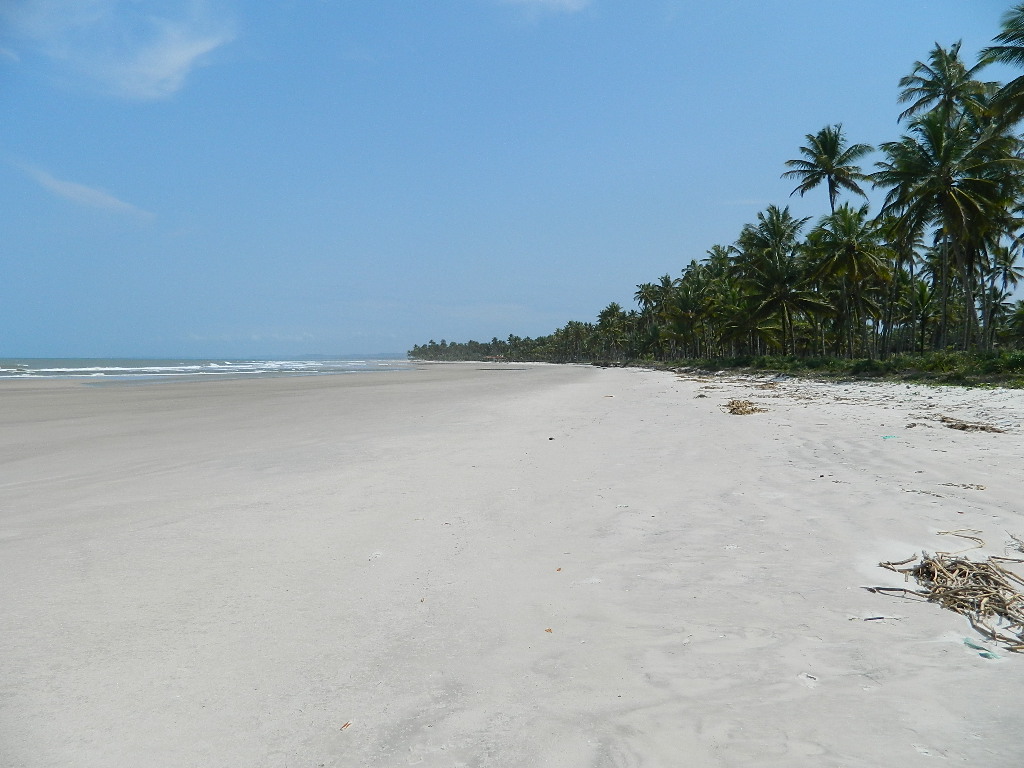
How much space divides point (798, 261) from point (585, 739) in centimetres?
4245

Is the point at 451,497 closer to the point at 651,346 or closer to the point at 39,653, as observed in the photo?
the point at 39,653

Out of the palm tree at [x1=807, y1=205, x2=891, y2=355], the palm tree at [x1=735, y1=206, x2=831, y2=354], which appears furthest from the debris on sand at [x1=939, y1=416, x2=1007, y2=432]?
the palm tree at [x1=735, y1=206, x2=831, y2=354]

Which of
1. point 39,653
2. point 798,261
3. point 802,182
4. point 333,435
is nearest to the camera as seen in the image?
point 39,653

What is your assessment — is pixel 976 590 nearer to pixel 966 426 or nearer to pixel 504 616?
pixel 504 616

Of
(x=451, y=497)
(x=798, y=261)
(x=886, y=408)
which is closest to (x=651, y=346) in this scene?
(x=798, y=261)

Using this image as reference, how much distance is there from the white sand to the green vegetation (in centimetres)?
1515

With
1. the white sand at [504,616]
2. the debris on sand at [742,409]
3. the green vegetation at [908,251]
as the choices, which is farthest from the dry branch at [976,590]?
the green vegetation at [908,251]

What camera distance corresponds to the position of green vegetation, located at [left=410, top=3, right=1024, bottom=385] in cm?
2198

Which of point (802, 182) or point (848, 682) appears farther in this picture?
point (802, 182)

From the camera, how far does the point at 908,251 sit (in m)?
33.0

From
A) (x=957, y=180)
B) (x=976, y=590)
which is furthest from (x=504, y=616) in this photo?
(x=957, y=180)

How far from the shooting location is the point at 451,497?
214 inches

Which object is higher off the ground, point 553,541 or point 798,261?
point 798,261

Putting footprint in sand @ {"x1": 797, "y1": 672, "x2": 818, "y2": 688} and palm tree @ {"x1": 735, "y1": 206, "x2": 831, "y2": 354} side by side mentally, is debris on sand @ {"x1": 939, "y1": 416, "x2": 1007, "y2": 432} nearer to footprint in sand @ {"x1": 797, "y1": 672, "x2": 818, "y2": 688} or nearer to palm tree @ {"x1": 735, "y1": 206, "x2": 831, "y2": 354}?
footprint in sand @ {"x1": 797, "y1": 672, "x2": 818, "y2": 688}
